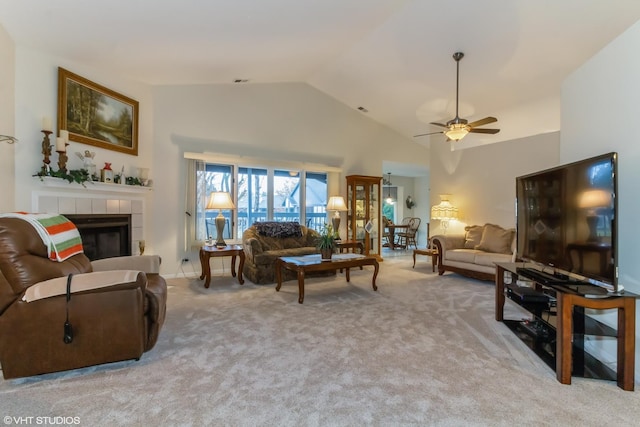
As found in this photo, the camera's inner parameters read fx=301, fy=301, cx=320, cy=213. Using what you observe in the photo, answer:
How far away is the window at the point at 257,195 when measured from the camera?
5.03 meters

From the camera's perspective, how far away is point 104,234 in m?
4.06

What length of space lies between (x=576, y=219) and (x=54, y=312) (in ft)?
11.7

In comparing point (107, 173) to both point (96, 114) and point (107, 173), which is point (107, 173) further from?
point (96, 114)

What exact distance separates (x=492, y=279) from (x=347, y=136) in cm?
395

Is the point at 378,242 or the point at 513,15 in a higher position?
the point at 513,15

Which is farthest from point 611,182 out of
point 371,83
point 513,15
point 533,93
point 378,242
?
point 378,242

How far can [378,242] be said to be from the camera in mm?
6773

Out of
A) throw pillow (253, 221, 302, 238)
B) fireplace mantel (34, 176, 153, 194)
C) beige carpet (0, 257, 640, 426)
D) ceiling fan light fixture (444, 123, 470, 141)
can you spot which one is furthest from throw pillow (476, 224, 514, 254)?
fireplace mantel (34, 176, 153, 194)

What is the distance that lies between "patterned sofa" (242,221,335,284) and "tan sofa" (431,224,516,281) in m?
2.01

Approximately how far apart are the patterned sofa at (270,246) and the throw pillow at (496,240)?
2.62m

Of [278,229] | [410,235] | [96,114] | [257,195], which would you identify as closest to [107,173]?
[96,114]

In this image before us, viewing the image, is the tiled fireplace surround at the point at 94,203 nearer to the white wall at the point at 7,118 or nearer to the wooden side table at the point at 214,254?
the white wall at the point at 7,118

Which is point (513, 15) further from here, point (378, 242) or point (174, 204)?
point (174, 204)

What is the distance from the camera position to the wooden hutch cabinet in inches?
252
